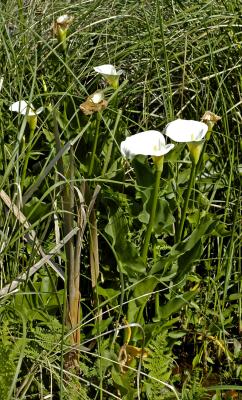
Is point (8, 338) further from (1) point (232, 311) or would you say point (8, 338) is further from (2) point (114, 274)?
(1) point (232, 311)

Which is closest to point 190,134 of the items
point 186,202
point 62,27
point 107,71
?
point 186,202

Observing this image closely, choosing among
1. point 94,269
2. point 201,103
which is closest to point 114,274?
point 94,269

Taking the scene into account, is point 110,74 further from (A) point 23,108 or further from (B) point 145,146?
(B) point 145,146

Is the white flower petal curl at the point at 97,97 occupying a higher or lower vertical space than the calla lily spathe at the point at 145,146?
higher

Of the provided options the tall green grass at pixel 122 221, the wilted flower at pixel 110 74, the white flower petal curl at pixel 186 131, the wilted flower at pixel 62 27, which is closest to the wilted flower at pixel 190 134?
the white flower petal curl at pixel 186 131

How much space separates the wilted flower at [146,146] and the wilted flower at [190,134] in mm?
23

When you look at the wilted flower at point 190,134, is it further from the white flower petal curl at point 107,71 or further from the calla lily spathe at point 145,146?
the white flower petal curl at point 107,71

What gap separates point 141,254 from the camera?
5.63 ft

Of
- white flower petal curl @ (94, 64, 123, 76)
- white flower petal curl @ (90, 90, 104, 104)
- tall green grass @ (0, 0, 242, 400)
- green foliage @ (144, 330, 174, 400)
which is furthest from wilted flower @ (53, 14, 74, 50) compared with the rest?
green foliage @ (144, 330, 174, 400)

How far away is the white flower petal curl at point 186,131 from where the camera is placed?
1.64 m

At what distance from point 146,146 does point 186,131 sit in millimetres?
89

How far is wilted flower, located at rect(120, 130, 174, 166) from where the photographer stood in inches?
63.4

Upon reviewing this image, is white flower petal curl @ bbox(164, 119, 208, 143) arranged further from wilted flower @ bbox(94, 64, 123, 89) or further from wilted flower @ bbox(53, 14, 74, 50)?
wilted flower @ bbox(53, 14, 74, 50)

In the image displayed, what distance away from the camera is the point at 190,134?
64.9 inches
